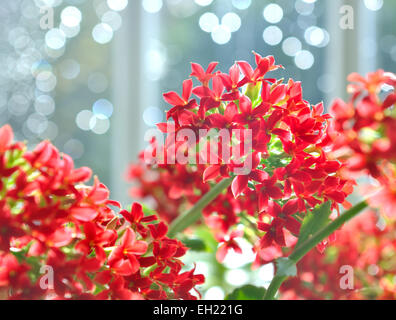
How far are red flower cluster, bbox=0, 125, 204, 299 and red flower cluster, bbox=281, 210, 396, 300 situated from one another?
0.27m

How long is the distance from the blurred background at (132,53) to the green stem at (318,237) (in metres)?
1.70

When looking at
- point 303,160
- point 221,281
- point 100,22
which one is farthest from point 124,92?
point 303,160

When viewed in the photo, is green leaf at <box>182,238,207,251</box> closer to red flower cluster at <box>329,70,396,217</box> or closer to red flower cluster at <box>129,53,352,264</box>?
red flower cluster at <box>129,53,352,264</box>

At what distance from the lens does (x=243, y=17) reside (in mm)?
2104

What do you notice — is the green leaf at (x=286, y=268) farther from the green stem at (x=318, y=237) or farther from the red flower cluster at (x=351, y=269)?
the red flower cluster at (x=351, y=269)

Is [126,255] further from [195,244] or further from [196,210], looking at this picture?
[195,244]

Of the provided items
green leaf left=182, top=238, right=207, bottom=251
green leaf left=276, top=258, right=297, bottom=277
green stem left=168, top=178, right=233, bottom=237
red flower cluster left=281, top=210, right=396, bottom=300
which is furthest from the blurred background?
green leaf left=276, top=258, right=297, bottom=277

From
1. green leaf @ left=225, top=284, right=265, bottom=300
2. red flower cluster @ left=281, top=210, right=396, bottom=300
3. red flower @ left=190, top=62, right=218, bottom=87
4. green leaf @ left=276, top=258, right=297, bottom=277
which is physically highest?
red flower @ left=190, top=62, right=218, bottom=87

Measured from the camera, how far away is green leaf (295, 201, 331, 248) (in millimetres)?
421

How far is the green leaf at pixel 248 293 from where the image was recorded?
50 centimetres

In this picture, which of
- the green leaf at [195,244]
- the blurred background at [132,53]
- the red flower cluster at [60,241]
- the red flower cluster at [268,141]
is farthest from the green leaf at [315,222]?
the blurred background at [132,53]

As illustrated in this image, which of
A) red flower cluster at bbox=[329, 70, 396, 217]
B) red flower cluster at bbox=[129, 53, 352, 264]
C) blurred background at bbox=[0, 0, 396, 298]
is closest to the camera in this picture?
red flower cluster at bbox=[329, 70, 396, 217]
